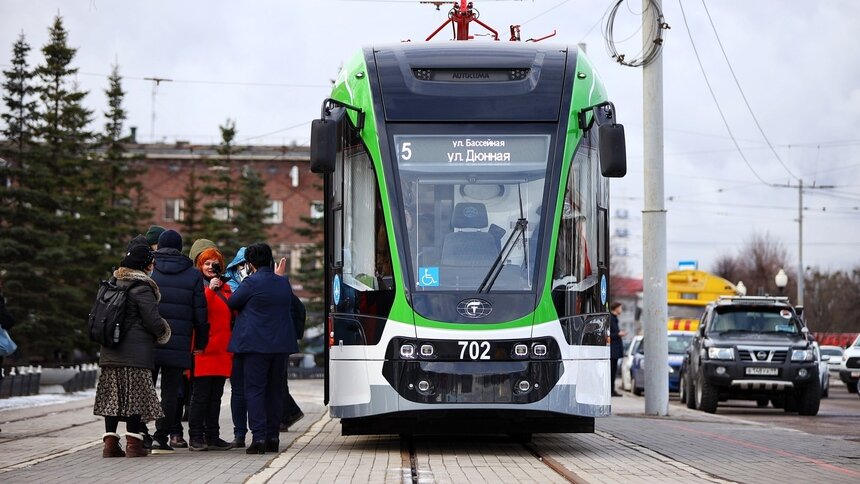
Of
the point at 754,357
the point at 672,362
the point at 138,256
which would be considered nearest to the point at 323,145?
the point at 138,256

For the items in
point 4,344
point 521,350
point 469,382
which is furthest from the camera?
point 4,344

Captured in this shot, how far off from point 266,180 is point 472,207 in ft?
255

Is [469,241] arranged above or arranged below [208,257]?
above

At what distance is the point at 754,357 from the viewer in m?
24.3

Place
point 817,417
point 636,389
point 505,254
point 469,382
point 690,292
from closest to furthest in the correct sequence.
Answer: point 469,382, point 505,254, point 817,417, point 636,389, point 690,292

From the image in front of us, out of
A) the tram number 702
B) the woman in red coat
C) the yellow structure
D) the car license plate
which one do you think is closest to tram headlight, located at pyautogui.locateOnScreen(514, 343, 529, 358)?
the tram number 702

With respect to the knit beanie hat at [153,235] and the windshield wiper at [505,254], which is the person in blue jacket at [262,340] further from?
the windshield wiper at [505,254]

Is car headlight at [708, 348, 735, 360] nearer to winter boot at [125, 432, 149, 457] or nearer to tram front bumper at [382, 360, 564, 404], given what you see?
tram front bumper at [382, 360, 564, 404]

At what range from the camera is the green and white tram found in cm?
1242


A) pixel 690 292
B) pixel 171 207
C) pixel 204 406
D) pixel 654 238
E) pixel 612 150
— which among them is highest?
pixel 171 207

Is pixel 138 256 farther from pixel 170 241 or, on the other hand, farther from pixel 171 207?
pixel 171 207

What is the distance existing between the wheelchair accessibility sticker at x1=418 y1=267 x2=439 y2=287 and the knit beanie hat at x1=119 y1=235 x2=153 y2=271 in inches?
94.0

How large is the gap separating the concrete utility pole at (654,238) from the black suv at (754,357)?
359cm

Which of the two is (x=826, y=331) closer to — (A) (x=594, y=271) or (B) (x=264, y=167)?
(B) (x=264, y=167)
